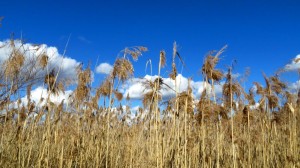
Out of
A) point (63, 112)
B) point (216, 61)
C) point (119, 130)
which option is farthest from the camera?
point (119, 130)

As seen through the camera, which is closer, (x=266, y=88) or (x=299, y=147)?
(x=299, y=147)

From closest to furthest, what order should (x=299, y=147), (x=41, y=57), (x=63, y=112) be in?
(x=41, y=57)
(x=299, y=147)
(x=63, y=112)

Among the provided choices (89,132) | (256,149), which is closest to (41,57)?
(89,132)

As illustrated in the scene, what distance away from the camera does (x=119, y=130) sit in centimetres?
692

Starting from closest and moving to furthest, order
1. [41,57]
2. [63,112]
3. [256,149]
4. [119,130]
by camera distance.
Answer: [41,57], [256,149], [63,112], [119,130]

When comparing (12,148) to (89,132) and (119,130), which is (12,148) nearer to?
(89,132)

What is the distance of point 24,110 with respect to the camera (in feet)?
16.3

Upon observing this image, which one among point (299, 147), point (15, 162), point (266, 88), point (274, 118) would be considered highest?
point (266, 88)

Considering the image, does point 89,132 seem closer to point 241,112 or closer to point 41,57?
point 41,57

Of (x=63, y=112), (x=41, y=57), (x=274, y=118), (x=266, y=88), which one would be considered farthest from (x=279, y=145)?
(x=41, y=57)

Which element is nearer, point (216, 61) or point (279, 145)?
point (216, 61)

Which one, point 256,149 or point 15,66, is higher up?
point 15,66

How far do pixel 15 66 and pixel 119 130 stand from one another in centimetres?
325

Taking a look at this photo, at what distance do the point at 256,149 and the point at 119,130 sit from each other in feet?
10.4
